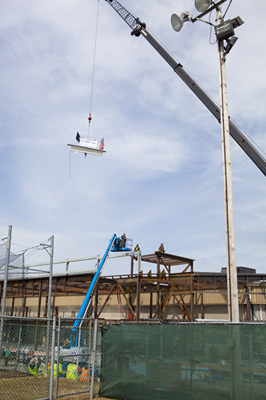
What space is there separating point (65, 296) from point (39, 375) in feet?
86.5

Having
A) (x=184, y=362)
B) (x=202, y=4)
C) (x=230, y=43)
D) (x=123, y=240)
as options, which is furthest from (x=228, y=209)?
(x=123, y=240)

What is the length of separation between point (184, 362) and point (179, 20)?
10.6 m

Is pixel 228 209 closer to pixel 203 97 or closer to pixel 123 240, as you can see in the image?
pixel 203 97

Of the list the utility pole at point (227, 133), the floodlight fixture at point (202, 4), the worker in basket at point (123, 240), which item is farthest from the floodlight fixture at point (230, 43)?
the worker in basket at point (123, 240)

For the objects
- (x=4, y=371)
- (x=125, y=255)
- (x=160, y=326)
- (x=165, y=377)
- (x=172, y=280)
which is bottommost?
(x=4, y=371)

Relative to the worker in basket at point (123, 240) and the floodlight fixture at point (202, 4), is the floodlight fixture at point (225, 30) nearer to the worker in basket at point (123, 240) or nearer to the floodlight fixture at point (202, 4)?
the floodlight fixture at point (202, 4)

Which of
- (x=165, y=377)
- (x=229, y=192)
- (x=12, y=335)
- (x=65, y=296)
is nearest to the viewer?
(x=165, y=377)

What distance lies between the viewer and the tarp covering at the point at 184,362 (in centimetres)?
841

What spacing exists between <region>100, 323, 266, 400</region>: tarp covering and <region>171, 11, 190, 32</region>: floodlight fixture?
31.3 ft

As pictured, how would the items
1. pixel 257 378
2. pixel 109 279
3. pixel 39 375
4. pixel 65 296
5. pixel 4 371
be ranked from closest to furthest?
pixel 257 378 → pixel 39 375 → pixel 4 371 → pixel 109 279 → pixel 65 296

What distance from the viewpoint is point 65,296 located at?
133ft

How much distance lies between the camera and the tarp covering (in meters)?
8.41

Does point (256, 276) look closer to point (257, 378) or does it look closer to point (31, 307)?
point (257, 378)

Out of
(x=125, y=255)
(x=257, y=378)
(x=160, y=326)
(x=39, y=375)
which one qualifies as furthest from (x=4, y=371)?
(x=125, y=255)
